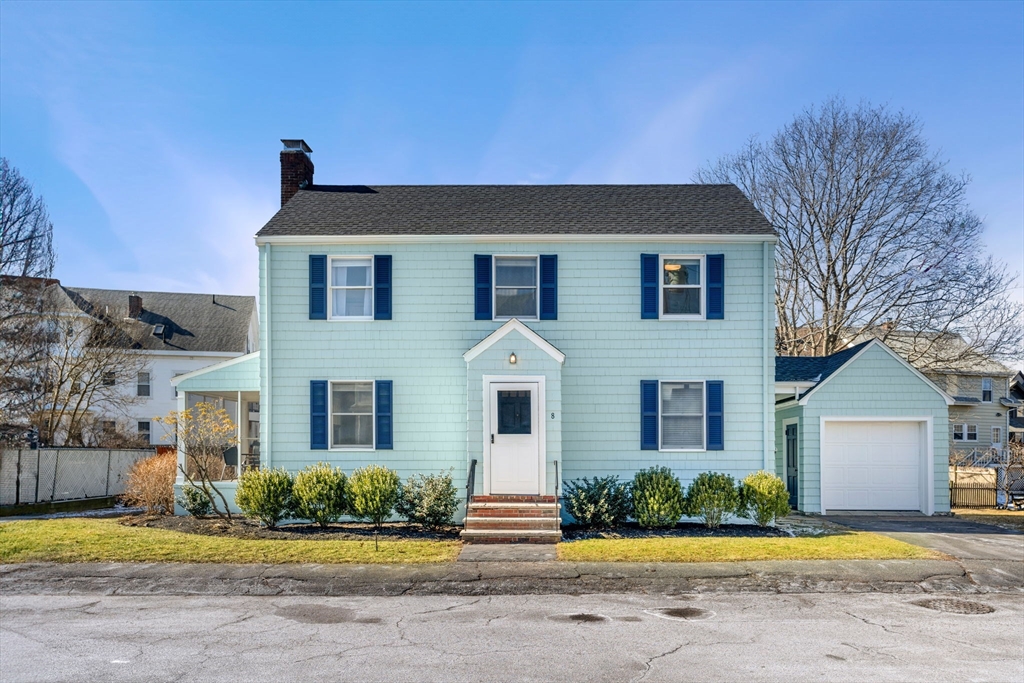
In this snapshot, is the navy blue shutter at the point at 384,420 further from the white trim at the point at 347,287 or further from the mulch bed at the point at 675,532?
the mulch bed at the point at 675,532

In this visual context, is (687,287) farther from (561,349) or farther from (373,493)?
(373,493)

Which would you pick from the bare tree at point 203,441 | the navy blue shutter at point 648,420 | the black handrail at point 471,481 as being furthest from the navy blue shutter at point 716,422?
the bare tree at point 203,441

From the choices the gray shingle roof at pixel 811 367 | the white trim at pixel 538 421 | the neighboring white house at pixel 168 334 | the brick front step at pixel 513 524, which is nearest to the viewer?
the brick front step at pixel 513 524

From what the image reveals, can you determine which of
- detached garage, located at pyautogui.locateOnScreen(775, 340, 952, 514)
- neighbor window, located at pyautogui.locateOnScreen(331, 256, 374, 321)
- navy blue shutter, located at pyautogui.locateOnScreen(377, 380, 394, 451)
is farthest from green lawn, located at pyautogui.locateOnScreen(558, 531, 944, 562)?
neighbor window, located at pyautogui.locateOnScreen(331, 256, 374, 321)

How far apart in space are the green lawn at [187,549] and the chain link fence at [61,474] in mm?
6076

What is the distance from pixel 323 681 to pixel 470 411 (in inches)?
354

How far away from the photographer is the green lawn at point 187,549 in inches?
479

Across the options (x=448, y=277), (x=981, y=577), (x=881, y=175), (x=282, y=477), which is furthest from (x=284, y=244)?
(x=881, y=175)

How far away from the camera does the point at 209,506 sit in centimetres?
1652

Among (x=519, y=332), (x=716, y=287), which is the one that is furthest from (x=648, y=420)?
(x=519, y=332)

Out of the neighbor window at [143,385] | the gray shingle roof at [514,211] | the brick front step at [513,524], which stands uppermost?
the gray shingle roof at [514,211]

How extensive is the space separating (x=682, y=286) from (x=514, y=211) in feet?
13.4

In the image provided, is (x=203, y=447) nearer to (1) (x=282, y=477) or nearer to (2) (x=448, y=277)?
(1) (x=282, y=477)

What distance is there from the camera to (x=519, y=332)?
1547 centimetres
